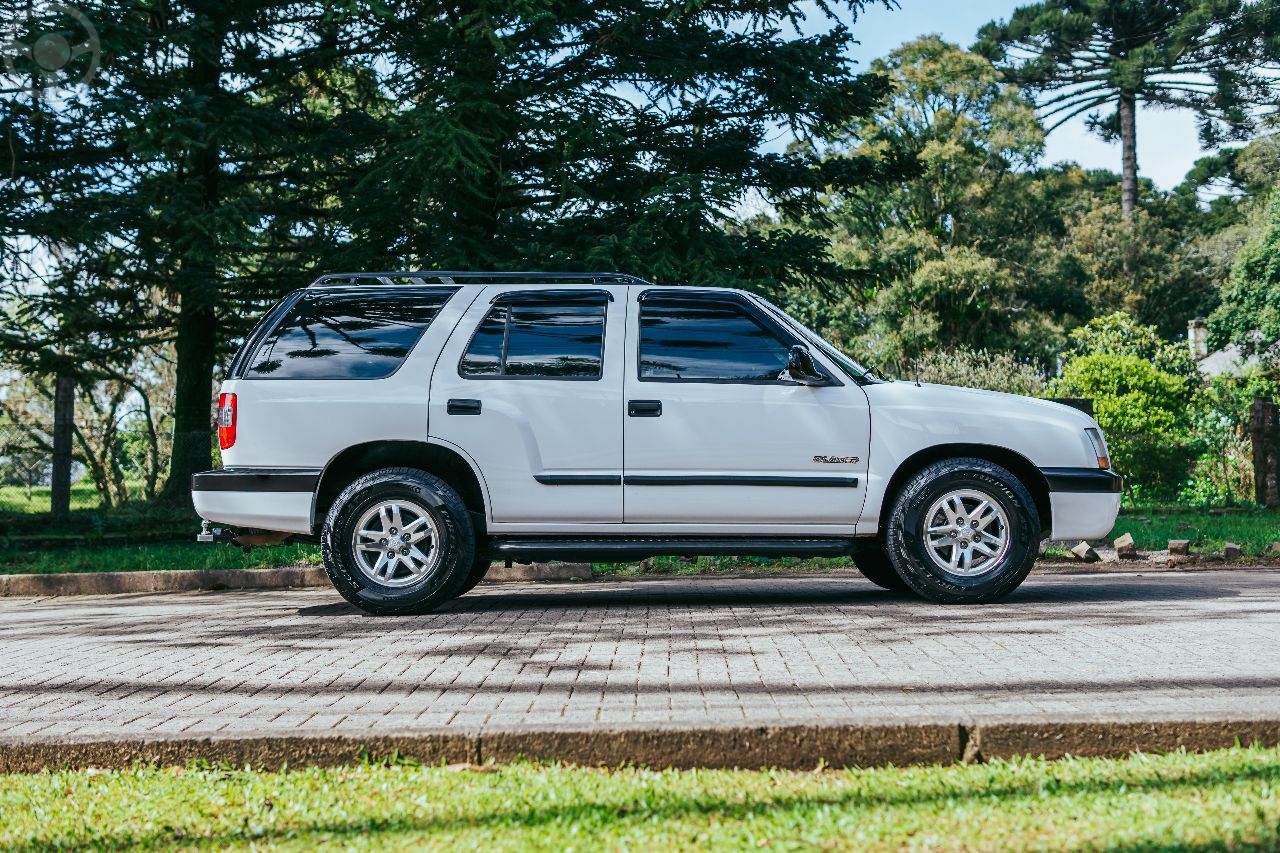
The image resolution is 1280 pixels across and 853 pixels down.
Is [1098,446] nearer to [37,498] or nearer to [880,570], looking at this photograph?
[880,570]

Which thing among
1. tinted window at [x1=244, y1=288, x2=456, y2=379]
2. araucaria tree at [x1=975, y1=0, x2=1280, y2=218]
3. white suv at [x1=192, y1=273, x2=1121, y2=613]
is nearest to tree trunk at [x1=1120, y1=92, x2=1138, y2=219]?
araucaria tree at [x1=975, y1=0, x2=1280, y2=218]

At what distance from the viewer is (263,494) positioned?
7820 millimetres

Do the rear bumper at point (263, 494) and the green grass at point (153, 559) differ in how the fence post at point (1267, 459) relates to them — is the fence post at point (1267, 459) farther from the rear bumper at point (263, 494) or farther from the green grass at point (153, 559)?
the rear bumper at point (263, 494)

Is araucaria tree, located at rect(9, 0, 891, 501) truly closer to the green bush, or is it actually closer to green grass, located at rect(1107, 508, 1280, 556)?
green grass, located at rect(1107, 508, 1280, 556)

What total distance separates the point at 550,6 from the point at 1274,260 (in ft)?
106

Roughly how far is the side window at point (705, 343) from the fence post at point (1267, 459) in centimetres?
1199

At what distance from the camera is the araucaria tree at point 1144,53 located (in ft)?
155

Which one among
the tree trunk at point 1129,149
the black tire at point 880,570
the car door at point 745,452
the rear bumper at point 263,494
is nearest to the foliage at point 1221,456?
the black tire at point 880,570

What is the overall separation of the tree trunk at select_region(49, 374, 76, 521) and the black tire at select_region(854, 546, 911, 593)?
10518 mm

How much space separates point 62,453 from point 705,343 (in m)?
10.4

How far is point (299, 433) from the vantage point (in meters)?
7.84

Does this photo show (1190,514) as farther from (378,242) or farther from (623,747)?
(623,747)

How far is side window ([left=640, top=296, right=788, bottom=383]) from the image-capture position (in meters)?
7.94

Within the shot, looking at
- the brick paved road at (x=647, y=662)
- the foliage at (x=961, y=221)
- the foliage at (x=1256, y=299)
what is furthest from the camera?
the foliage at (x=961, y=221)
